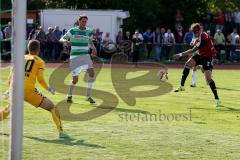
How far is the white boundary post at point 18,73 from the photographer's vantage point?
18.0 feet

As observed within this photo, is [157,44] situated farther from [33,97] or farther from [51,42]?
[33,97]

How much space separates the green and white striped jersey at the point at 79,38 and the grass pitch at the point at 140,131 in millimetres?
1258

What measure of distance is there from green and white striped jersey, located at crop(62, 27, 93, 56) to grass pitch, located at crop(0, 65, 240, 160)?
126 centimetres

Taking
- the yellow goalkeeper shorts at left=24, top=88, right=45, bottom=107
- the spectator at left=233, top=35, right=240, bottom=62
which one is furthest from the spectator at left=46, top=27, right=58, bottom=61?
the yellow goalkeeper shorts at left=24, top=88, right=45, bottom=107

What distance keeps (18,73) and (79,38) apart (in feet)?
29.5

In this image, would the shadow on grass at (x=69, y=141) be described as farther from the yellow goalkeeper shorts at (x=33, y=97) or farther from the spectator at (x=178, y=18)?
the spectator at (x=178, y=18)

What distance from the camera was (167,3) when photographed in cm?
4866

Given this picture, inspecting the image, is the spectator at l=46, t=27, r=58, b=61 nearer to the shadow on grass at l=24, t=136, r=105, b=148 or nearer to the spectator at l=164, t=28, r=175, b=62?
the spectator at l=164, t=28, r=175, b=62

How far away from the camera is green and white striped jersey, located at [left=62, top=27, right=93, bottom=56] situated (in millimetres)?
14523

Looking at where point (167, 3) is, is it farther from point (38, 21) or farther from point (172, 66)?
point (172, 66)

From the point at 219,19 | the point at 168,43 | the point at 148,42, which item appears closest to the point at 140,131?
the point at 148,42

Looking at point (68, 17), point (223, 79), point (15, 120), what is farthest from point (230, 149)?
point (68, 17)

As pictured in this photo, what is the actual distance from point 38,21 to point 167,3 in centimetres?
1369

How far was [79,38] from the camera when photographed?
14.5 meters
